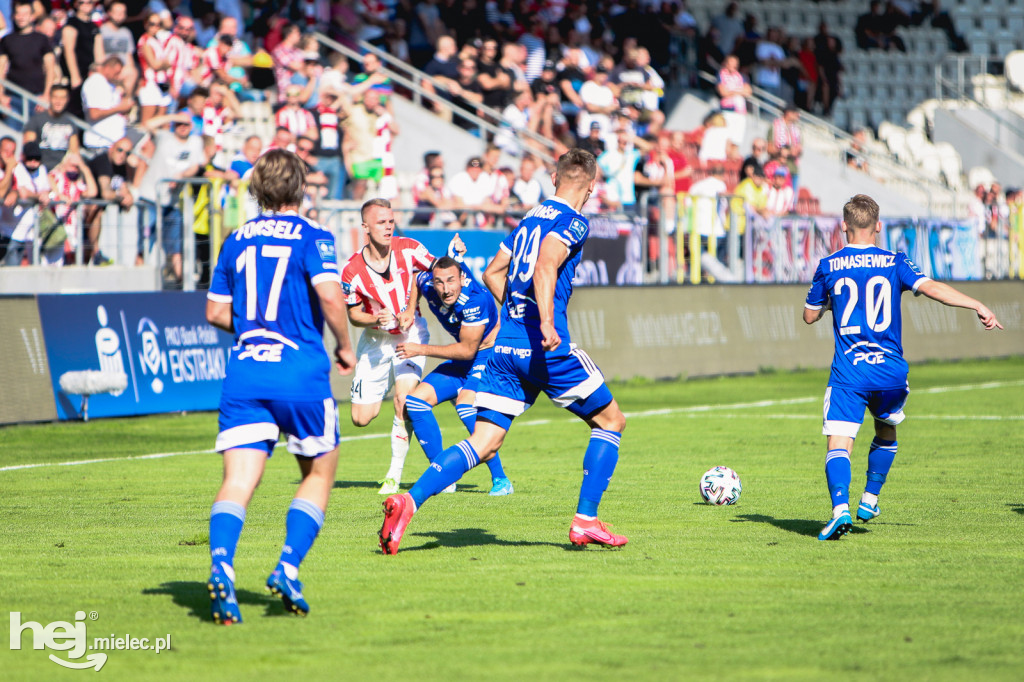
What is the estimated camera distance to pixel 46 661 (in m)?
5.79

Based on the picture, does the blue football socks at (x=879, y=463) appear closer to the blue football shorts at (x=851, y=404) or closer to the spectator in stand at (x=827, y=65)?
the blue football shorts at (x=851, y=404)

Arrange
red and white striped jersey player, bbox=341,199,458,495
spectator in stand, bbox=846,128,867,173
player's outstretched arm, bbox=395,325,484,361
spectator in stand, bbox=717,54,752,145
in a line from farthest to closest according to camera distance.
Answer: spectator in stand, bbox=846,128,867,173 → spectator in stand, bbox=717,54,752,145 → red and white striped jersey player, bbox=341,199,458,495 → player's outstretched arm, bbox=395,325,484,361

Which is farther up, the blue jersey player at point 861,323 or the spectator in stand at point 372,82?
the spectator in stand at point 372,82

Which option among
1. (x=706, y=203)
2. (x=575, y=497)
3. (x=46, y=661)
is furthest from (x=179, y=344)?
(x=46, y=661)

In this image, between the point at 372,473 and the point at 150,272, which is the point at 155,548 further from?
the point at 150,272

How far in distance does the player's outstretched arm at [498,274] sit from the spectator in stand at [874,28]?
112 feet

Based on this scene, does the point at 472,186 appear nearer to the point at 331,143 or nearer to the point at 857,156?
the point at 331,143

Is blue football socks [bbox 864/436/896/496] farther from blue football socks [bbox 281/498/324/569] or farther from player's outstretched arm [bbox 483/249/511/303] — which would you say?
blue football socks [bbox 281/498/324/569]

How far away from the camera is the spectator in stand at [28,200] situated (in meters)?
17.1

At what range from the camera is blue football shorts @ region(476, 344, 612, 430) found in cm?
823

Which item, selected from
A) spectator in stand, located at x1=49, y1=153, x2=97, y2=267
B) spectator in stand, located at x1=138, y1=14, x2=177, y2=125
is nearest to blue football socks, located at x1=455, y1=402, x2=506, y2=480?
spectator in stand, located at x1=49, y1=153, x2=97, y2=267

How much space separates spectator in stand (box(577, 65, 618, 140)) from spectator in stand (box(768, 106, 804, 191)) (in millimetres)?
3456

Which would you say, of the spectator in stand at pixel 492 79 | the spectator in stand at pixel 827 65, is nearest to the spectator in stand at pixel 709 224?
the spectator in stand at pixel 492 79

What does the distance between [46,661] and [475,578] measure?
7.92 feet
